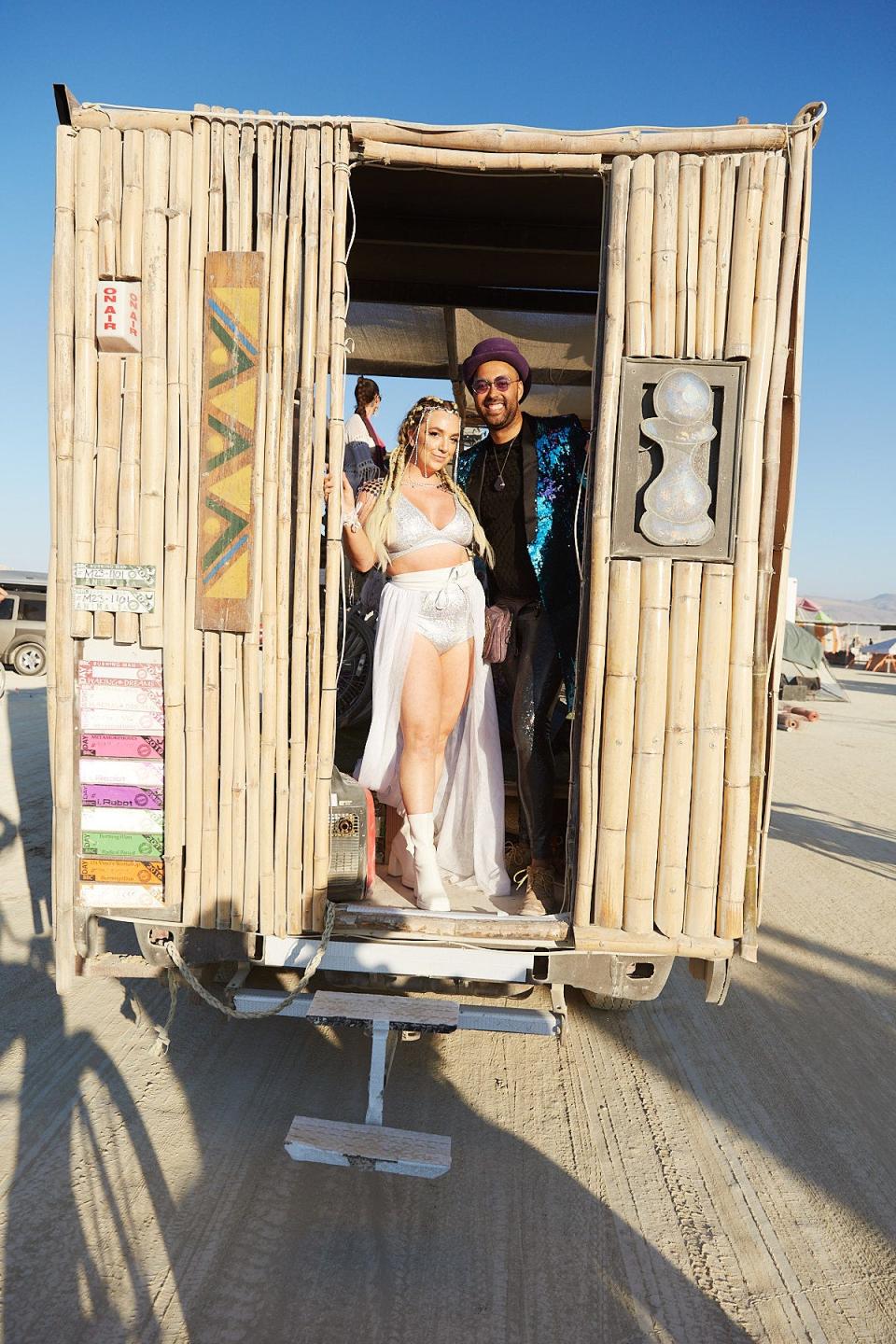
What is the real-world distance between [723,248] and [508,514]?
1.52 metres

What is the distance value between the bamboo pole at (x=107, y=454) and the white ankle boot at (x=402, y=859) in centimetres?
169

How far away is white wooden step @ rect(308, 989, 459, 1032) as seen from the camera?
9.90 feet

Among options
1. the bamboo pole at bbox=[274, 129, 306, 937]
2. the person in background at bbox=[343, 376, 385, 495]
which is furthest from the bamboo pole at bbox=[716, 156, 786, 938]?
the person in background at bbox=[343, 376, 385, 495]

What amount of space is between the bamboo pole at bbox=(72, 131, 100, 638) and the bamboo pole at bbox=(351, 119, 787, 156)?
0.91 m

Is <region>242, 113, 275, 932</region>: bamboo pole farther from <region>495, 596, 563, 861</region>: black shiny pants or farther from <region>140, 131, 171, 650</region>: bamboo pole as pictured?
<region>495, 596, 563, 861</region>: black shiny pants

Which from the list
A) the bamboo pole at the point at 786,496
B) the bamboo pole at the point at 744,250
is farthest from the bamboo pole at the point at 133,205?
the bamboo pole at the point at 786,496

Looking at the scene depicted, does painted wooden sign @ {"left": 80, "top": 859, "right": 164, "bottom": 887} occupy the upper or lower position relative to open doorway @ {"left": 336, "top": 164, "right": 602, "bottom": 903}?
lower

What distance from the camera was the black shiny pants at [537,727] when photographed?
159 inches

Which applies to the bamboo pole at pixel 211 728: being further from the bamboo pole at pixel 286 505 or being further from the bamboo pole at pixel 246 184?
the bamboo pole at pixel 286 505

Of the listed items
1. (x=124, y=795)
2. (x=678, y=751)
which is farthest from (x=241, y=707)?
(x=678, y=751)

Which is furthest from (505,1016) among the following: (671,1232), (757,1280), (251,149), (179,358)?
(251,149)

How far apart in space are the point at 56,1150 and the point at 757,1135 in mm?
2405

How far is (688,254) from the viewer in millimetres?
3094

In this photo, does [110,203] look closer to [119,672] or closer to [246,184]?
[246,184]
